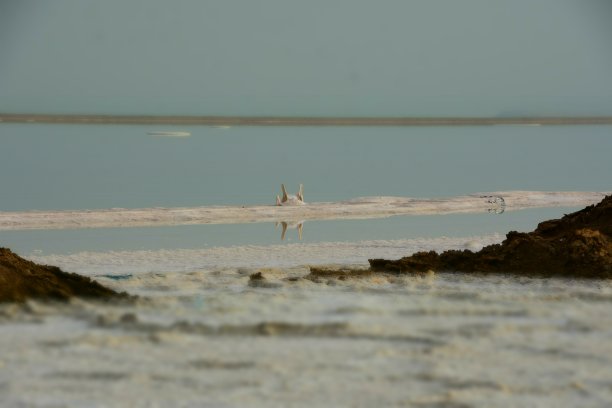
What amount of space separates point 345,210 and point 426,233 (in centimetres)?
257

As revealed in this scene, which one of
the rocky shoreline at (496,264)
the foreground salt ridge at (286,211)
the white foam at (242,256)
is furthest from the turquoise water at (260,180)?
the rocky shoreline at (496,264)

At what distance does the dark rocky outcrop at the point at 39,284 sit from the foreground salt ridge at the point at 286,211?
→ 18.3 ft

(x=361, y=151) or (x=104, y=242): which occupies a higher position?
(x=361, y=151)

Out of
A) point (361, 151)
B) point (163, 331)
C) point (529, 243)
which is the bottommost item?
point (163, 331)

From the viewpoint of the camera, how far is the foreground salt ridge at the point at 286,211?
1412 cm

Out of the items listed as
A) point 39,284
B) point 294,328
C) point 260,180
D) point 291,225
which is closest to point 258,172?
point 260,180

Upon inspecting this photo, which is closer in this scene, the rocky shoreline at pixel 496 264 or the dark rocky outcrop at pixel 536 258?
the rocky shoreline at pixel 496 264

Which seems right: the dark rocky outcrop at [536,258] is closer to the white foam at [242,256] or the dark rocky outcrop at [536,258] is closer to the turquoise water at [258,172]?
the white foam at [242,256]

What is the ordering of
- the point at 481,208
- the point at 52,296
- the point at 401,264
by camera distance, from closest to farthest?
1. the point at 52,296
2. the point at 401,264
3. the point at 481,208

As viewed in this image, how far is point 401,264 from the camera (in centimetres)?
919

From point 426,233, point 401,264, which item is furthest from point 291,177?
point 401,264

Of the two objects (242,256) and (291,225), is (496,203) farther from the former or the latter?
(242,256)

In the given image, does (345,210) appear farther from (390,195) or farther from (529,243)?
(529,243)

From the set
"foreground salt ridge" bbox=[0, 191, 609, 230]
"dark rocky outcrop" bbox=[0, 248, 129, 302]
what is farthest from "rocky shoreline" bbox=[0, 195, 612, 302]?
"foreground salt ridge" bbox=[0, 191, 609, 230]
